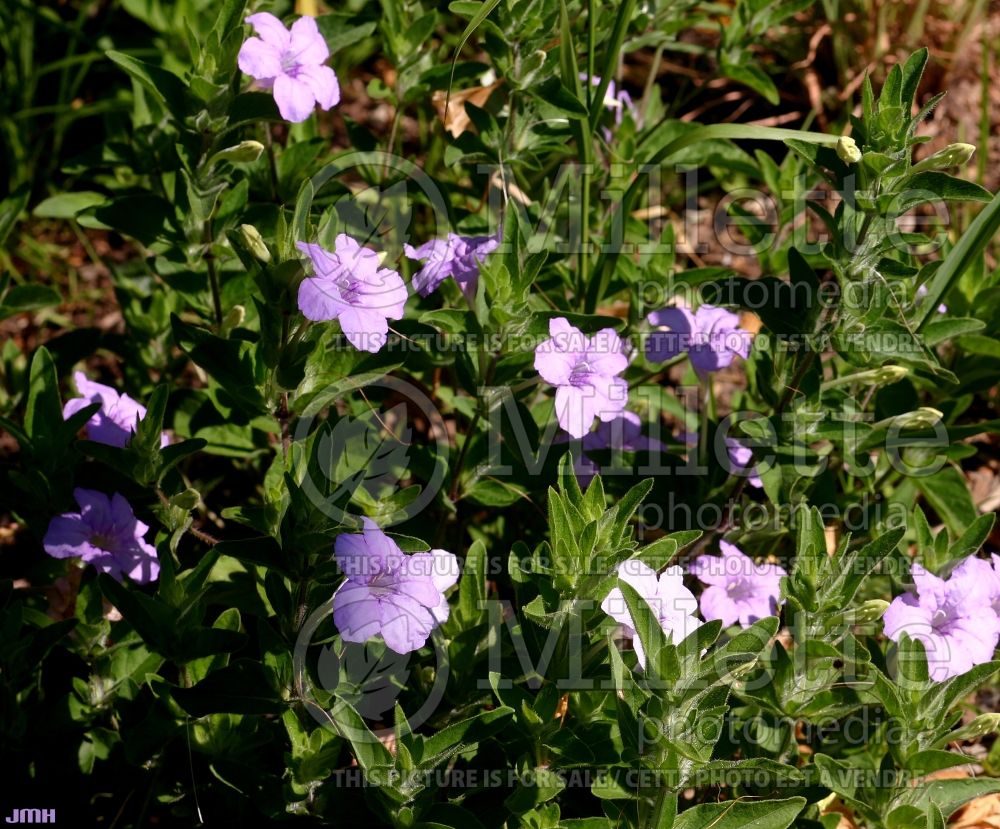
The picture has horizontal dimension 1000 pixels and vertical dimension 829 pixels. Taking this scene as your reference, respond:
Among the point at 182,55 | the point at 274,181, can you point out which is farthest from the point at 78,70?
the point at 274,181

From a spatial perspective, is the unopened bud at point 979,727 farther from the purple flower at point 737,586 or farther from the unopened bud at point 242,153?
the unopened bud at point 242,153

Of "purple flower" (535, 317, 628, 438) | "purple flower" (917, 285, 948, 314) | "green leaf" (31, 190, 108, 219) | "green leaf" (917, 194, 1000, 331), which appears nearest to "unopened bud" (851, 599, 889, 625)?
"purple flower" (535, 317, 628, 438)

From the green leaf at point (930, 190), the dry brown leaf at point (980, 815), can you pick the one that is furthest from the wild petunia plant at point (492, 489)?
the dry brown leaf at point (980, 815)

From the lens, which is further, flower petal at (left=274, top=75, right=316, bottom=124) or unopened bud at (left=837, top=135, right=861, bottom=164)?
flower petal at (left=274, top=75, right=316, bottom=124)

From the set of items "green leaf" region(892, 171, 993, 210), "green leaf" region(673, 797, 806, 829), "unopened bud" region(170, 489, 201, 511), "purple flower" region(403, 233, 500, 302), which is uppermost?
"green leaf" region(892, 171, 993, 210)

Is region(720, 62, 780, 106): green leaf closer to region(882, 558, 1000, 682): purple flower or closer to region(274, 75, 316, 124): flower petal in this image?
region(274, 75, 316, 124): flower petal

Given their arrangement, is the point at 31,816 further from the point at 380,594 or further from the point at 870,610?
the point at 870,610

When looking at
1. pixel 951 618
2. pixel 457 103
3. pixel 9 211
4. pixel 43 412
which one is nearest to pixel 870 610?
pixel 951 618
